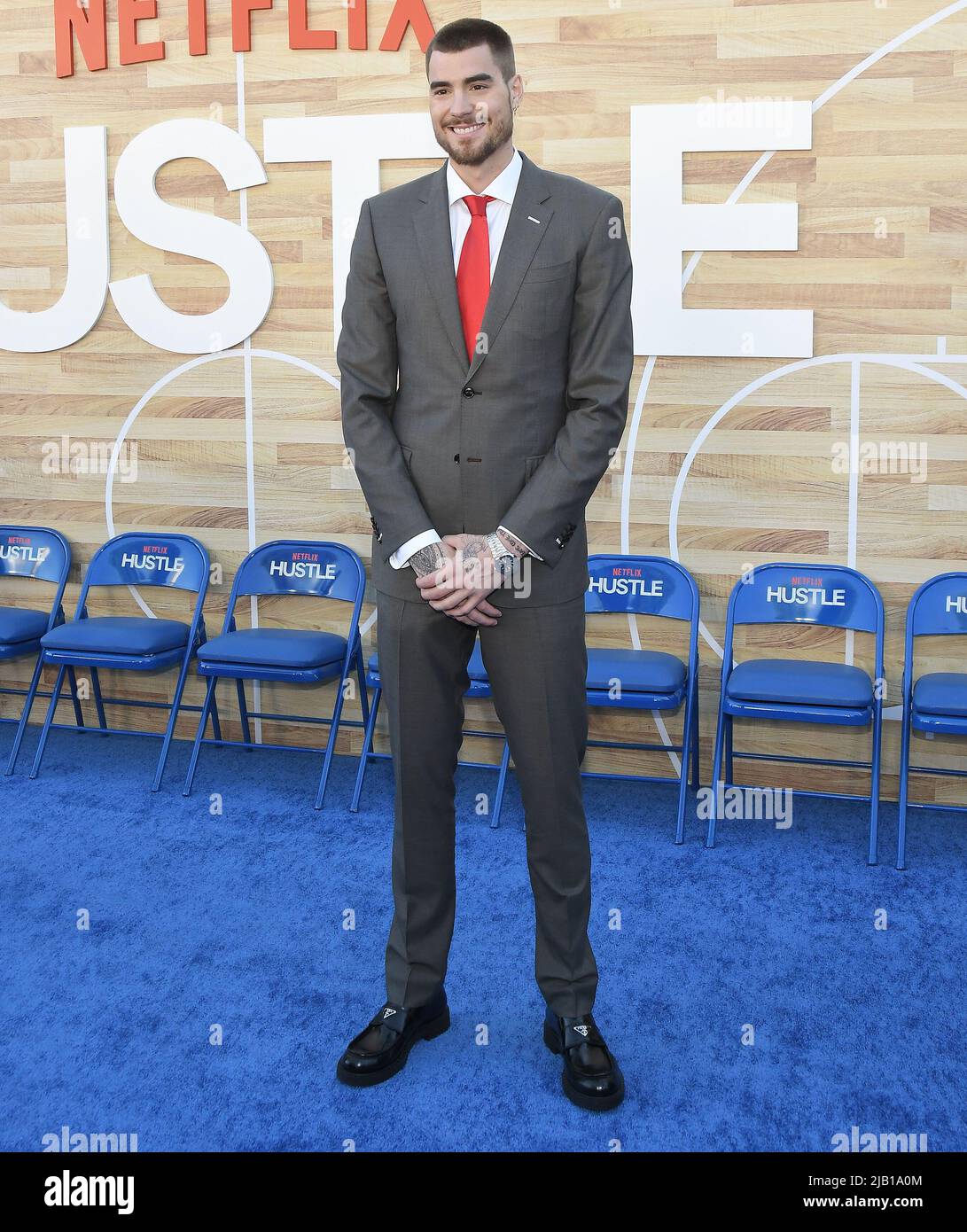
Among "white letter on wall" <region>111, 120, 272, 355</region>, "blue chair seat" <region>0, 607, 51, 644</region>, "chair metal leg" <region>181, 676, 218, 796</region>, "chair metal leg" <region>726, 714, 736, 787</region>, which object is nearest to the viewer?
"chair metal leg" <region>726, 714, 736, 787</region>

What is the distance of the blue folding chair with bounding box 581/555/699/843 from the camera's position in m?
3.85

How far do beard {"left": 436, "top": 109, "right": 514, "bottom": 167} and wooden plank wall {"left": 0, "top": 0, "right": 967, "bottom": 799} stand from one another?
2.02 meters

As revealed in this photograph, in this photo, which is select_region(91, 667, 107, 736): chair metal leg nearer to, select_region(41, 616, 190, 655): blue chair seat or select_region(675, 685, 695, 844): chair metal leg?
select_region(41, 616, 190, 655): blue chair seat

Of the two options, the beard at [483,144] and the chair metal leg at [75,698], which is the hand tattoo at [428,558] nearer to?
the beard at [483,144]

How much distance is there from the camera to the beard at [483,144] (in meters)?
2.17

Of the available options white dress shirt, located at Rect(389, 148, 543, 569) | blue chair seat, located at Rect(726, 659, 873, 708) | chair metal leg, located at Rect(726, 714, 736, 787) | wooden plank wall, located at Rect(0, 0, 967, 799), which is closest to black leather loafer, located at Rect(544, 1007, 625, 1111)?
white dress shirt, located at Rect(389, 148, 543, 569)

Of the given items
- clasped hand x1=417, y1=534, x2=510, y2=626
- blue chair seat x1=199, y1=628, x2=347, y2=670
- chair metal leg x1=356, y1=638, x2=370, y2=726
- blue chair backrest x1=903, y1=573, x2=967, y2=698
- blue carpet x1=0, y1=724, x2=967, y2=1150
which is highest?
clasped hand x1=417, y1=534, x2=510, y2=626

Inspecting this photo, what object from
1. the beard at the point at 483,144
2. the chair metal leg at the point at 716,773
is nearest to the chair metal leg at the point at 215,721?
the chair metal leg at the point at 716,773

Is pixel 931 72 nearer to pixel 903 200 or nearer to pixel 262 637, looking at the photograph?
pixel 903 200

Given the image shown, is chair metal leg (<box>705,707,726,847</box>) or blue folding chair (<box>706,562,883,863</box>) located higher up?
blue folding chair (<box>706,562,883,863</box>)

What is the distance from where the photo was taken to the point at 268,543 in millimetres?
4633

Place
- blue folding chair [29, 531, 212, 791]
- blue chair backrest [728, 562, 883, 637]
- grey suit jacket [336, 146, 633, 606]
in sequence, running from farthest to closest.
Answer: blue folding chair [29, 531, 212, 791], blue chair backrest [728, 562, 883, 637], grey suit jacket [336, 146, 633, 606]
